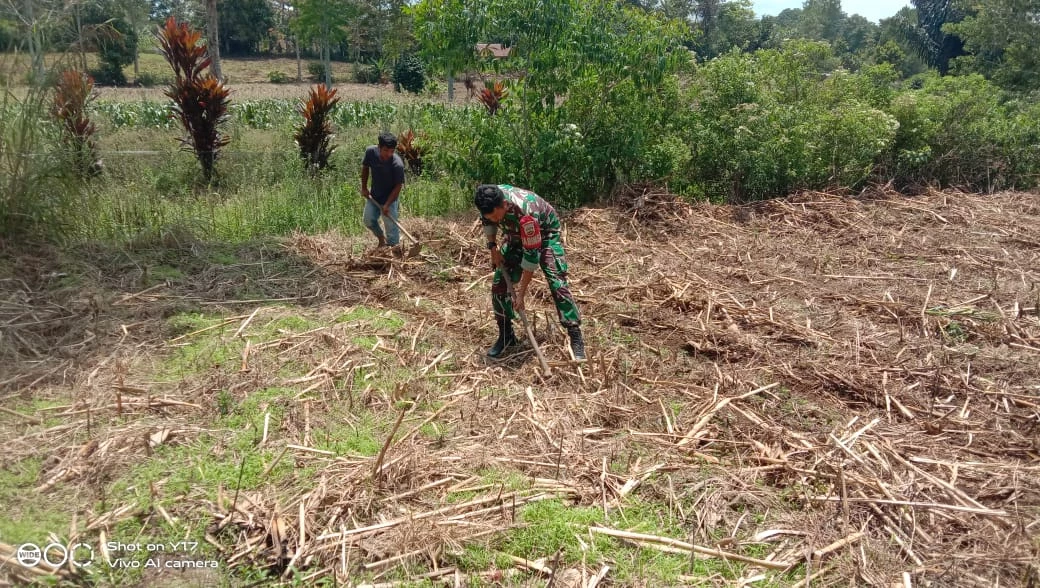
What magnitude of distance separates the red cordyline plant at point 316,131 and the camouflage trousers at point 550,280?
19.5 ft

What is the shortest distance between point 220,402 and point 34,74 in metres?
4.11

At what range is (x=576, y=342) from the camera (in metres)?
4.64

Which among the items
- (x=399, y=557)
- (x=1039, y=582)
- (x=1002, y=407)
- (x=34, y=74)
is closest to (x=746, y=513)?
(x=1039, y=582)

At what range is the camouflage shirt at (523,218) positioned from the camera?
4.24 m

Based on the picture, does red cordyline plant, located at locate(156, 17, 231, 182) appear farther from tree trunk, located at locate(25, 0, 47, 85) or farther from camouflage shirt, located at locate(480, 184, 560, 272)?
camouflage shirt, located at locate(480, 184, 560, 272)

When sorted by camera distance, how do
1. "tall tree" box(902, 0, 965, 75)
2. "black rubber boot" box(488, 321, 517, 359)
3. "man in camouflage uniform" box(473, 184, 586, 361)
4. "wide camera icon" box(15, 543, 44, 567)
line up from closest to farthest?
"wide camera icon" box(15, 543, 44, 567) < "man in camouflage uniform" box(473, 184, 586, 361) < "black rubber boot" box(488, 321, 517, 359) < "tall tree" box(902, 0, 965, 75)

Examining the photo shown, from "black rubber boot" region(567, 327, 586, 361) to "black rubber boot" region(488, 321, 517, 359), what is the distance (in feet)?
1.57

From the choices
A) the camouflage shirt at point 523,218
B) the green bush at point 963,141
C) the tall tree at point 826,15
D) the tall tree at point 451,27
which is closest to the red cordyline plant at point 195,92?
the tall tree at point 451,27

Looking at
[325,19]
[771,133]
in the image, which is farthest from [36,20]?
[325,19]

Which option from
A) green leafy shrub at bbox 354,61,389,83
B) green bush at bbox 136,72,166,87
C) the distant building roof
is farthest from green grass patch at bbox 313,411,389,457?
green leafy shrub at bbox 354,61,389,83

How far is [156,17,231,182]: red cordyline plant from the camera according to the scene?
8.92 m

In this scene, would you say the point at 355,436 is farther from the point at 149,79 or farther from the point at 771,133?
the point at 149,79

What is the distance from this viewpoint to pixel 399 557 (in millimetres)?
2693

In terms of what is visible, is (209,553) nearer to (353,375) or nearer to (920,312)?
(353,375)
